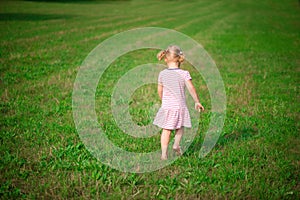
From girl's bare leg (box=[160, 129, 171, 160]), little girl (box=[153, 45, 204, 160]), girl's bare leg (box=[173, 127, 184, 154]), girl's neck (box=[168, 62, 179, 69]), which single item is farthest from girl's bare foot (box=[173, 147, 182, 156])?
girl's neck (box=[168, 62, 179, 69])

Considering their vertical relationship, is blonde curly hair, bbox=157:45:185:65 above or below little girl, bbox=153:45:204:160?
above

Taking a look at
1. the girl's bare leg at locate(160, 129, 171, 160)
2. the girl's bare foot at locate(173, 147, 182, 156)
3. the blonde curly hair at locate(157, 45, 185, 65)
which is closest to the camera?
the blonde curly hair at locate(157, 45, 185, 65)

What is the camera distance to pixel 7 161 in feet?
14.5

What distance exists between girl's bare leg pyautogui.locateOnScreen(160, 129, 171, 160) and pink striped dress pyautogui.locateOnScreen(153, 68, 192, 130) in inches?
5.0

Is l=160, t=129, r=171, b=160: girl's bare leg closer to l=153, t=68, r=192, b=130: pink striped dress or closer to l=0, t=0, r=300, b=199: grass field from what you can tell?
l=153, t=68, r=192, b=130: pink striped dress

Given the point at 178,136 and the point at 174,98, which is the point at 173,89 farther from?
the point at 178,136

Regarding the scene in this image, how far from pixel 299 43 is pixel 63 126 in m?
15.1

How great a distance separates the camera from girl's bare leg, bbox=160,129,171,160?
447cm

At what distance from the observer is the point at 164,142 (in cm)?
451

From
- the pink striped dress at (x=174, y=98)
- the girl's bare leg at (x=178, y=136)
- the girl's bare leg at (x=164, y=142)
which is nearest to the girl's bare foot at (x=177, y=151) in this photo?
the girl's bare leg at (x=178, y=136)

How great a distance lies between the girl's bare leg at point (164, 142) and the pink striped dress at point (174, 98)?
0.13 metres

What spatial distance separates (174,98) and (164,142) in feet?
2.18

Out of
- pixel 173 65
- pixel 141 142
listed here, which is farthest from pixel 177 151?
pixel 173 65

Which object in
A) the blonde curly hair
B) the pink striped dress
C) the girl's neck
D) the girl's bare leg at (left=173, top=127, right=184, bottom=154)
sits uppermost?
the blonde curly hair
